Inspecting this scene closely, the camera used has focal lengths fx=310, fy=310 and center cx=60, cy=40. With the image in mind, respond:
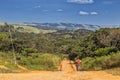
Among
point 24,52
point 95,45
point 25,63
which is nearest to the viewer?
point 25,63

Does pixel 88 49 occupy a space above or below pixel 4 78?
below

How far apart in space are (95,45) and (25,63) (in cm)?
2426

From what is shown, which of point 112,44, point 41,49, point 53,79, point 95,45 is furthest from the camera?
point 41,49

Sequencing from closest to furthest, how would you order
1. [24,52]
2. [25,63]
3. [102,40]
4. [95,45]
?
[25,63] → [102,40] → [95,45] → [24,52]

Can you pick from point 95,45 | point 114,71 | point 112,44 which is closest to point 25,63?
point 112,44

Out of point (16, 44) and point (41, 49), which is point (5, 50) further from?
point (41, 49)

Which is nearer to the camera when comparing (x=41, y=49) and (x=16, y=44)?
(x=16, y=44)

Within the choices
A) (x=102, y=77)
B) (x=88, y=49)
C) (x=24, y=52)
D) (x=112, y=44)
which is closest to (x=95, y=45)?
(x=88, y=49)

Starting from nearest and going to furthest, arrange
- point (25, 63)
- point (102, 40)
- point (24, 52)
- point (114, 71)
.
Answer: point (114, 71), point (25, 63), point (102, 40), point (24, 52)

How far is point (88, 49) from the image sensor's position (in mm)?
70812

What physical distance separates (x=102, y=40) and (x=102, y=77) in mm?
44817

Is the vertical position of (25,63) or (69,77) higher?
(69,77)

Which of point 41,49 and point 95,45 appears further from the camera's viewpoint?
point 41,49

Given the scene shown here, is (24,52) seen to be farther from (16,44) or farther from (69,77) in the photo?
(69,77)
